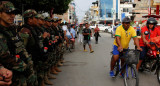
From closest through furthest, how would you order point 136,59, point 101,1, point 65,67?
point 136,59
point 65,67
point 101,1

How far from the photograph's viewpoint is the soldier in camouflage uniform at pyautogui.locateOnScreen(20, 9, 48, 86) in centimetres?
410

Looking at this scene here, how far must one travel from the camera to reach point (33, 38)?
4230 mm

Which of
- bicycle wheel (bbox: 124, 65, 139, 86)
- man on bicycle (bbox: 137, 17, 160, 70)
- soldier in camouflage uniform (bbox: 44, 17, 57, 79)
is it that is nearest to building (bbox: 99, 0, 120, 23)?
man on bicycle (bbox: 137, 17, 160, 70)

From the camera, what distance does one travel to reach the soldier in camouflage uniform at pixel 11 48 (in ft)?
9.07

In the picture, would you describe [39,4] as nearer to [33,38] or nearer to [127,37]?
[127,37]

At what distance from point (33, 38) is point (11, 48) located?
1.24 metres

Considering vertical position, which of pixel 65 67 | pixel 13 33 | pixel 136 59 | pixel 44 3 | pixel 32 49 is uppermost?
pixel 44 3

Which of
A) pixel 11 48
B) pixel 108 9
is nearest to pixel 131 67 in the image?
pixel 11 48

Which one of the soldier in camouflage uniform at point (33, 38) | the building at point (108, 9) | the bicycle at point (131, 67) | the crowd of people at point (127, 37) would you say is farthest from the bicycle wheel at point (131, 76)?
the building at point (108, 9)

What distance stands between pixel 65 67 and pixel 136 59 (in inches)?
160

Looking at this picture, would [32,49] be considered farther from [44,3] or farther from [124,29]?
[44,3]

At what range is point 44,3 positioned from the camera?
17.8m

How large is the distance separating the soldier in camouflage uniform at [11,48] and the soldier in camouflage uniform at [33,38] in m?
0.91

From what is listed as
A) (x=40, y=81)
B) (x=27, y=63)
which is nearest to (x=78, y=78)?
(x=40, y=81)
